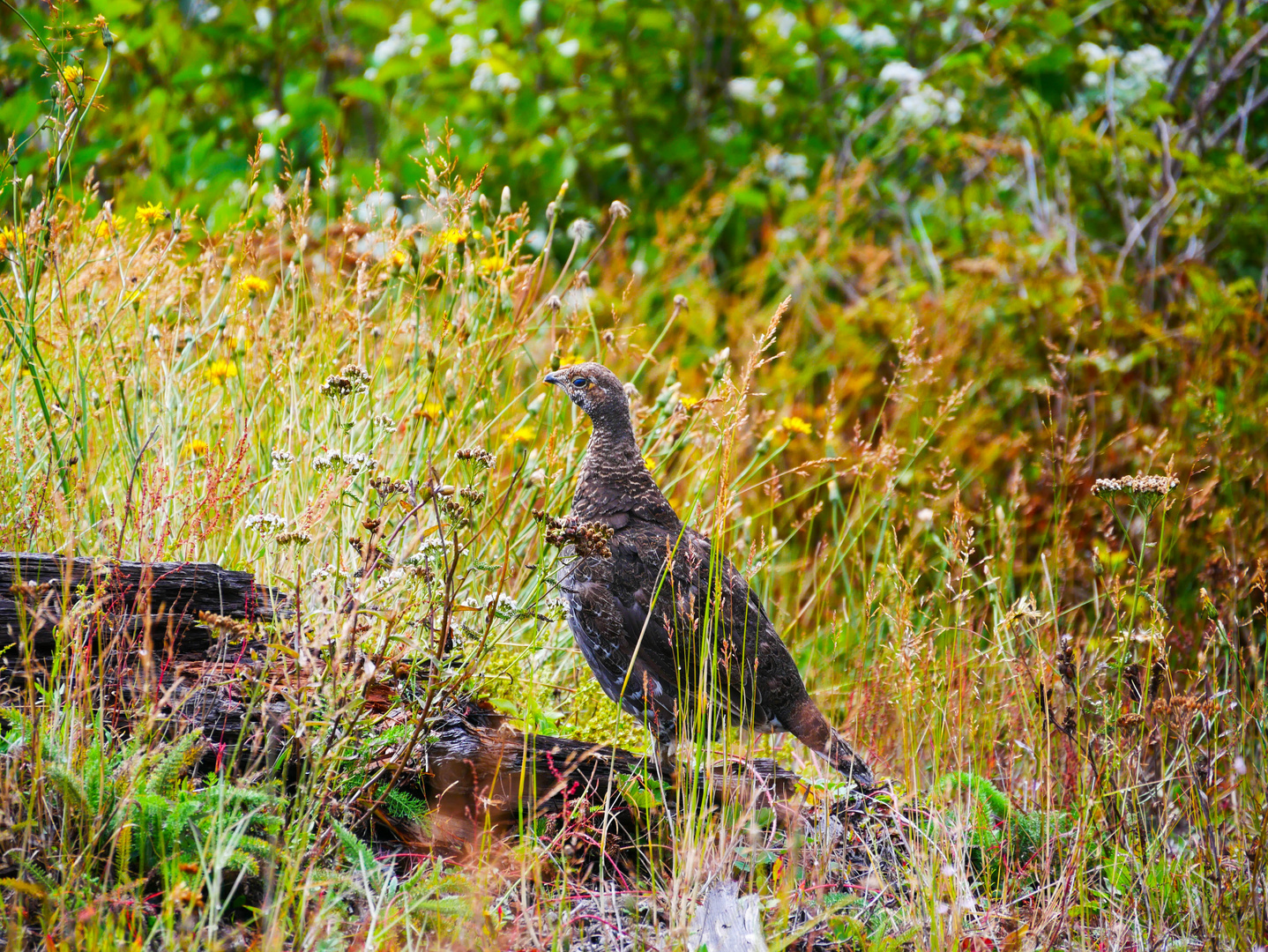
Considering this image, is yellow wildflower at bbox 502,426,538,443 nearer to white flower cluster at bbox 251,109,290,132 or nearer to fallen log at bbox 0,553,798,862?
fallen log at bbox 0,553,798,862

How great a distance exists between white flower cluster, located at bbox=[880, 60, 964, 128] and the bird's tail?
16.3 ft

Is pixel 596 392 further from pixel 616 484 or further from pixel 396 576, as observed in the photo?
pixel 396 576

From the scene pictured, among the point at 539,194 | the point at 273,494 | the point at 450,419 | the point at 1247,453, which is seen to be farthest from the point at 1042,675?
the point at 539,194

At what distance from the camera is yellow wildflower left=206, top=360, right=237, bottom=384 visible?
11.7 feet

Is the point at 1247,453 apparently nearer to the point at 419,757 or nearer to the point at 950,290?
the point at 950,290

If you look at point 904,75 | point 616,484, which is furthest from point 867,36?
point 616,484

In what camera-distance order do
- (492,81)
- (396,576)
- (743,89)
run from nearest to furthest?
(396,576)
(492,81)
(743,89)

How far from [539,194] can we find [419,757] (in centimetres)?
529

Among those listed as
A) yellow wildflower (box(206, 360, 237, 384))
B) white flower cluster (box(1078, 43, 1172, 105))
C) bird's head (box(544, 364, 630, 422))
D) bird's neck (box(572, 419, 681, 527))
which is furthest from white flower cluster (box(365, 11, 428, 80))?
white flower cluster (box(1078, 43, 1172, 105))

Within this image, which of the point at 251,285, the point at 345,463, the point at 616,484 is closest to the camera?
the point at 345,463

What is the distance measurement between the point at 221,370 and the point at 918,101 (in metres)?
5.02

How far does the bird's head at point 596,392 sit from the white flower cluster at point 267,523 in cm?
103

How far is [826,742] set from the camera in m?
2.96

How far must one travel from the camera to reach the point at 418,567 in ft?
7.80
